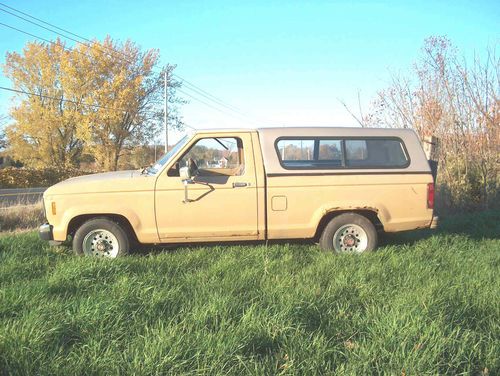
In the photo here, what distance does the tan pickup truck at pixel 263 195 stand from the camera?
5582 millimetres

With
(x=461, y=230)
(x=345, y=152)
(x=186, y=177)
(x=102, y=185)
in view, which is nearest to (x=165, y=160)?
(x=186, y=177)

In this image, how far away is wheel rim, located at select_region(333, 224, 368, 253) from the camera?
235 inches

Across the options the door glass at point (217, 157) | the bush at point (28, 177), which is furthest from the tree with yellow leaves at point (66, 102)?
the door glass at point (217, 157)

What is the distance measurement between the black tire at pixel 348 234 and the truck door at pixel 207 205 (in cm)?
101

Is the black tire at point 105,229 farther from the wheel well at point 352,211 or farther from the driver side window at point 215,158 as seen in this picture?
the wheel well at point 352,211

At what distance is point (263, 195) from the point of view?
5723 millimetres

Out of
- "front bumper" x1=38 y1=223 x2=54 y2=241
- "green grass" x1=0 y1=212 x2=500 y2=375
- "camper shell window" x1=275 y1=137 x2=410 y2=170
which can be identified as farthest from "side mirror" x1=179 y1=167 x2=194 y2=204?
"front bumper" x1=38 y1=223 x2=54 y2=241

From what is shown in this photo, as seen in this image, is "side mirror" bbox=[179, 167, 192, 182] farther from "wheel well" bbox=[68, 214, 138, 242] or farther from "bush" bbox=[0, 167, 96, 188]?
"bush" bbox=[0, 167, 96, 188]

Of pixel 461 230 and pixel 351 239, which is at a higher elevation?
pixel 351 239

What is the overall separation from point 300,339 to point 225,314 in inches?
26.2

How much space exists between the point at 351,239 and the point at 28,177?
88.1ft

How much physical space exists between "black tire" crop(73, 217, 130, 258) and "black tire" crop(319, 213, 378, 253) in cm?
267

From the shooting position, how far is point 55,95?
36781 millimetres

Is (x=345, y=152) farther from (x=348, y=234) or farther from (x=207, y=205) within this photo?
(x=207, y=205)
